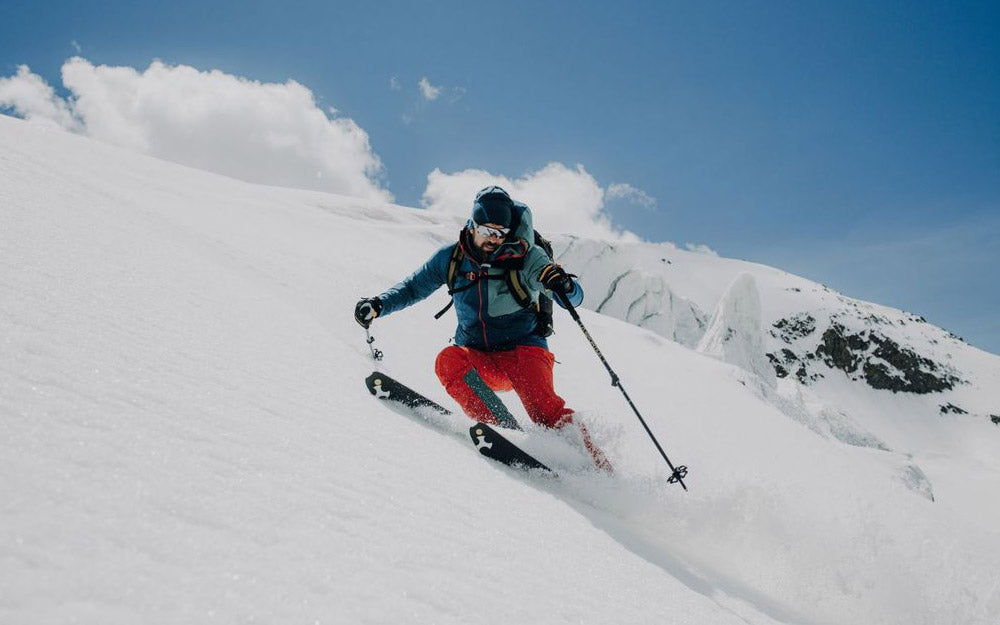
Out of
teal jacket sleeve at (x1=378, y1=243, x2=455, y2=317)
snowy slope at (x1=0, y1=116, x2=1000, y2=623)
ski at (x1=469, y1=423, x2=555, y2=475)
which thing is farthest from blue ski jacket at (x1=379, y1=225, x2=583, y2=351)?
ski at (x1=469, y1=423, x2=555, y2=475)

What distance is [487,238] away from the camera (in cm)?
376

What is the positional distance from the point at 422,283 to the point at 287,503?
292 centimetres

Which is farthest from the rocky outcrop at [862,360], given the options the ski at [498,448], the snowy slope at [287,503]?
the ski at [498,448]

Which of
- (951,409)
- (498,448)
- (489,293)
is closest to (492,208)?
(489,293)

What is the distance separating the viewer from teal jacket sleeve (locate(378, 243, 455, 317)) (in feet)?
13.5

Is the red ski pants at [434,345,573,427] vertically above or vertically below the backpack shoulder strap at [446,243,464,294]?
below

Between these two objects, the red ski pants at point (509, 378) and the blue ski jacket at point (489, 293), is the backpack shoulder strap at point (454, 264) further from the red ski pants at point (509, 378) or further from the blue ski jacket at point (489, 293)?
the red ski pants at point (509, 378)

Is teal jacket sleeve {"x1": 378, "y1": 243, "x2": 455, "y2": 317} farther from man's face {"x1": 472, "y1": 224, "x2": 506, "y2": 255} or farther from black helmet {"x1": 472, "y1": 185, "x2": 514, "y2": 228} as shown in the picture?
black helmet {"x1": 472, "y1": 185, "x2": 514, "y2": 228}

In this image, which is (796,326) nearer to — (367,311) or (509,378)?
(509,378)

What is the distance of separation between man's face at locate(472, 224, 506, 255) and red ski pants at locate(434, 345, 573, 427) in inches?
30.6

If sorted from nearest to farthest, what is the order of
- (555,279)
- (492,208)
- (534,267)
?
(555,279) → (492,208) → (534,267)

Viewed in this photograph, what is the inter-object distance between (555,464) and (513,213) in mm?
1847

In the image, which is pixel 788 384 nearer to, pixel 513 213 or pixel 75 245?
pixel 513 213

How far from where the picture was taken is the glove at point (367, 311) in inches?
151
